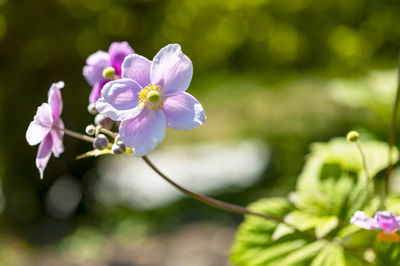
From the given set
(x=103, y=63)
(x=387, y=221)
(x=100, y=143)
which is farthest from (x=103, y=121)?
(x=387, y=221)

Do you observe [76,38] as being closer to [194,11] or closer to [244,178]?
[194,11]

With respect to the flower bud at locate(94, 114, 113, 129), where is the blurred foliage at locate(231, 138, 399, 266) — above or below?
below

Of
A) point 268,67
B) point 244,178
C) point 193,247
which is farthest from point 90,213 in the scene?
point 268,67

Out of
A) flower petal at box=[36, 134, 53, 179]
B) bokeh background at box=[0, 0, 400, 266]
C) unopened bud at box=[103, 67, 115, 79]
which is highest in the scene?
unopened bud at box=[103, 67, 115, 79]

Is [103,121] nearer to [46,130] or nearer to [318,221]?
[46,130]

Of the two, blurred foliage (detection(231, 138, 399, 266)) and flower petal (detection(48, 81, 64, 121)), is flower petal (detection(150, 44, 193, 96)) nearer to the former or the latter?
flower petal (detection(48, 81, 64, 121))

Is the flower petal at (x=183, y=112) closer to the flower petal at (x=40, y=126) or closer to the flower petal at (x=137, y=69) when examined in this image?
the flower petal at (x=137, y=69)

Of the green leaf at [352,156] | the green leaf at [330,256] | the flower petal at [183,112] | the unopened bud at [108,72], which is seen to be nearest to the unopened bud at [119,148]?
the flower petal at [183,112]

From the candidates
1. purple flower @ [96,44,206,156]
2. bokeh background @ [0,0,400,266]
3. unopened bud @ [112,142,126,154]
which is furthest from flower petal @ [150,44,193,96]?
bokeh background @ [0,0,400,266]
